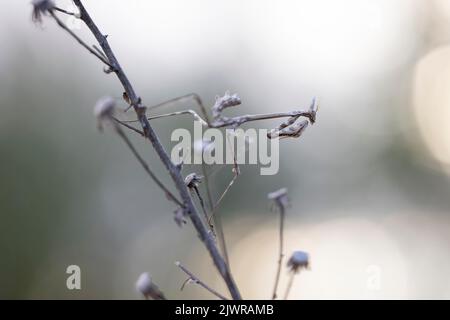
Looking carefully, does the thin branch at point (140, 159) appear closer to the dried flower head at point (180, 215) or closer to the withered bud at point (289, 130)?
the dried flower head at point (180, 215)

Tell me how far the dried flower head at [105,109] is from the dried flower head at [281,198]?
1.01ft

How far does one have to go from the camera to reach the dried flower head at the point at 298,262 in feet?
2.21

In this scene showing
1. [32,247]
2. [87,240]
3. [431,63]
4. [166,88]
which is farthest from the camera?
[431,63]

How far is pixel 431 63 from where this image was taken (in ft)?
23.6

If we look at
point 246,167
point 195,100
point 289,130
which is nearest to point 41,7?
point 195,100

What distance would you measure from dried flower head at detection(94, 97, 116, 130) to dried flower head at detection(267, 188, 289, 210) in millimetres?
306

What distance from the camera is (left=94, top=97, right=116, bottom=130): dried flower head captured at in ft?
1.57

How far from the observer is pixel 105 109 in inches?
18.8

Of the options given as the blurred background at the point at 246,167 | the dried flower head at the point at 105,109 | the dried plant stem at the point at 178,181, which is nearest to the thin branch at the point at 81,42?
the dried plant stem at the point at 178,181

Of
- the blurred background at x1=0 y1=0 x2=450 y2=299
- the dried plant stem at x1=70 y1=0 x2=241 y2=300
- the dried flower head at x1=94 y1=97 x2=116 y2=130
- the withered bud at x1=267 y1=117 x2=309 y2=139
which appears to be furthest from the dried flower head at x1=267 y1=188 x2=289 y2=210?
the blurred background at x1=0 y1=0 x2=450 y2=299

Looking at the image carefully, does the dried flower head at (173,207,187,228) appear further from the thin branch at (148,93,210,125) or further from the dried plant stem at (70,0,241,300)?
the thin branch at (148,93,210,125)

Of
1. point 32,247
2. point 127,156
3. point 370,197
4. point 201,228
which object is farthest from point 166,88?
point 201,228
